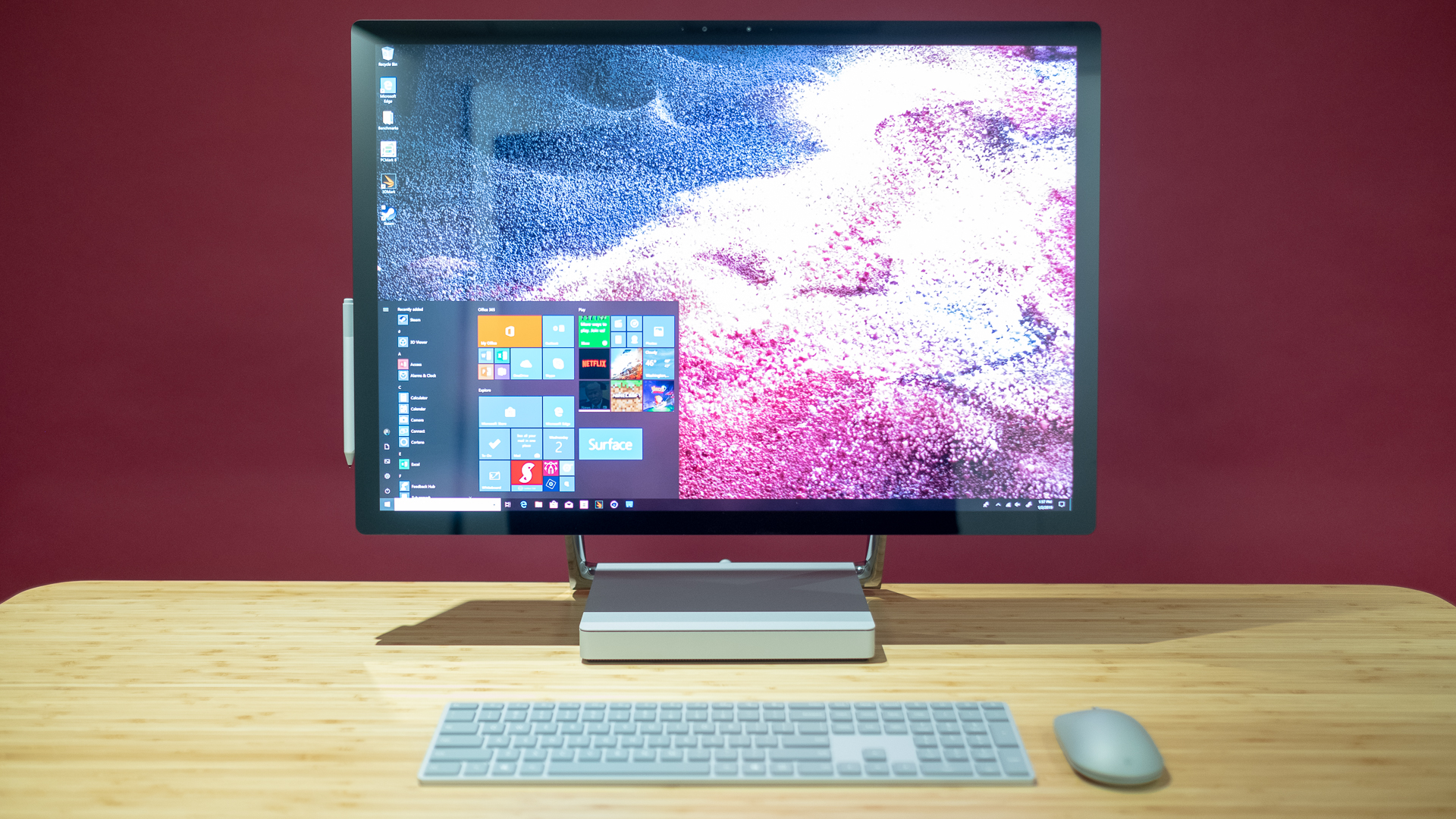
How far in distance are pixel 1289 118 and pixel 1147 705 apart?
3.11 ft

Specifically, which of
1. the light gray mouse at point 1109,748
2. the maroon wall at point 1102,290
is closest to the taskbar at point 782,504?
the light gray mouse at point 1109,748

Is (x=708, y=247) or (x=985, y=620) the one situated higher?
(x=708, y=247)

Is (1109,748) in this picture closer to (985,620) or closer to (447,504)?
(985,620)

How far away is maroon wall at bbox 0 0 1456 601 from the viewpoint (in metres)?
1.23

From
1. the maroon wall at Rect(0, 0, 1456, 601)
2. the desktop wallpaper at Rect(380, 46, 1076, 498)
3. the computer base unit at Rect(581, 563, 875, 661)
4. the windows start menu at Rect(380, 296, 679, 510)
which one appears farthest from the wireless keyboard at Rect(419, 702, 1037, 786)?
the maroon wall at Rect(0, 0, 1456, 601)

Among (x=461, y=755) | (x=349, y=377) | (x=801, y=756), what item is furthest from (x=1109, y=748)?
(x=349, y=377)

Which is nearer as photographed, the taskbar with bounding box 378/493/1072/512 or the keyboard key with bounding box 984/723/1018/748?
the keyboard key with bounding box 984/723/1018/748

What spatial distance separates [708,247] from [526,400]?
24 centimetres

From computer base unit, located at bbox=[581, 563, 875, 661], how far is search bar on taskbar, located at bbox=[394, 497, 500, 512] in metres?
0.14

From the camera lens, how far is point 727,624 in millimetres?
831

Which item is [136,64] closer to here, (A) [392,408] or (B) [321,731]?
(A) [392,408]

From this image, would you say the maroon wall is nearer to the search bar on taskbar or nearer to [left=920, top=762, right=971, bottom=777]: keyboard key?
the search bar on taskbar

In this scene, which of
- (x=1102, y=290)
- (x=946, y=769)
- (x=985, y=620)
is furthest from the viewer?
(x=1102, y=290)

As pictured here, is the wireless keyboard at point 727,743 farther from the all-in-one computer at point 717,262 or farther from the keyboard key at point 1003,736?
the all-in-one computer at point 717,262
